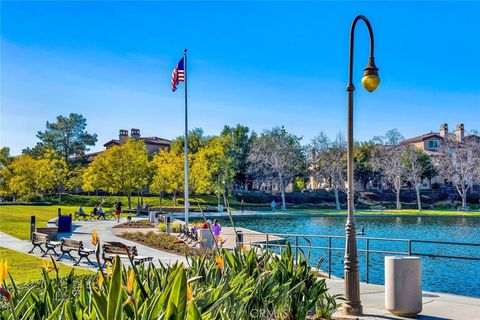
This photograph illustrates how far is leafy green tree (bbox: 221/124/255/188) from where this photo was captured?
74750 millimetres

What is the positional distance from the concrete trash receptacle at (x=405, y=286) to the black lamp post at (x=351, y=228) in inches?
23.1

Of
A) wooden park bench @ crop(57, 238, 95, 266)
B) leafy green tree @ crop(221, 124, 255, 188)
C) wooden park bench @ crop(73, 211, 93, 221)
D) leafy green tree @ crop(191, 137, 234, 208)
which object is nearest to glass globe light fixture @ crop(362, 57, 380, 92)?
wooden park bench @ crop(57, 238, 95, 266)

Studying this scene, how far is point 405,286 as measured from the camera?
8.31 m

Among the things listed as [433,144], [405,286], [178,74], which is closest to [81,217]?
[178,74]

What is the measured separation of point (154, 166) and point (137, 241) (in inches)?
1355

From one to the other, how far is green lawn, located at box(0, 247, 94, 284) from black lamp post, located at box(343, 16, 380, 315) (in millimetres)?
7966

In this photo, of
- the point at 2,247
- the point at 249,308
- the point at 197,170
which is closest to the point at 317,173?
the point at 197,170

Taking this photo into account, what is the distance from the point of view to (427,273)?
53.3ft

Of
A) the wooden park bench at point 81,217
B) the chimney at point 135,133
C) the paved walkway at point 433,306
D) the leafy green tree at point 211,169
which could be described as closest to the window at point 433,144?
the leafy green tree at point 211,169

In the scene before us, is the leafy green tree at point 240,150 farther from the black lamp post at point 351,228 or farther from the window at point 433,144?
the black lamp post at point 351,228

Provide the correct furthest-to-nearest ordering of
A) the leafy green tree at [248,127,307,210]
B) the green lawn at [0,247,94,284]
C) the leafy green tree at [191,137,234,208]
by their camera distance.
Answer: the leafy green tree at [248,127,307,210]
the leafy green tree at [191,137,234,208]
the green lawn at [0,247,94,284]

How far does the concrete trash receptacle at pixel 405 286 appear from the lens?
830 cm

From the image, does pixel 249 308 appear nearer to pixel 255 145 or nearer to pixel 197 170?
pixel 197 170

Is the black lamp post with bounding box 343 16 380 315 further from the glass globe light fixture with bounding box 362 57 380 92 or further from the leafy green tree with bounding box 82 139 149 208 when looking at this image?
the leafy green tree with bounding box 82 139 149 208
